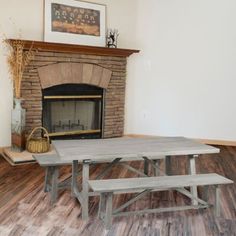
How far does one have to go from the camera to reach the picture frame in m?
4.75

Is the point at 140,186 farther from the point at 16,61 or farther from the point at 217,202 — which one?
the point at 16,61

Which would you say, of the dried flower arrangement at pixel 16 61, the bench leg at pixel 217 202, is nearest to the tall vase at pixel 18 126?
the dried flower arrangement at pixel 16 61

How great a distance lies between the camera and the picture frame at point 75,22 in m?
4.75

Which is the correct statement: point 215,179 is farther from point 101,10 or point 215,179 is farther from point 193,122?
point 101,10

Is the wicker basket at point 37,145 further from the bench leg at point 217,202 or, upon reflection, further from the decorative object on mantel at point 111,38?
the bench leg at point 217,202

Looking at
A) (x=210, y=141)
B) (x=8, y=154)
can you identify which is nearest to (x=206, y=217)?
(x=8, y=154)

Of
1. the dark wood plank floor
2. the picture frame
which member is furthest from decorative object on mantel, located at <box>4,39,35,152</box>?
the dark wood plank floor

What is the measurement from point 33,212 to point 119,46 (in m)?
3.43

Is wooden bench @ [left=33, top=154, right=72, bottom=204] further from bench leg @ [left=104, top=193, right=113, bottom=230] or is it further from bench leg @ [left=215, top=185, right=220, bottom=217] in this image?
bench leg @ [left=215, top=185, right=220, bottom=217]

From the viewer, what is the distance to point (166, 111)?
574 cm

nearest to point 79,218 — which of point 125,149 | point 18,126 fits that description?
point 125,149

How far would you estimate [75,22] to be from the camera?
4961mm

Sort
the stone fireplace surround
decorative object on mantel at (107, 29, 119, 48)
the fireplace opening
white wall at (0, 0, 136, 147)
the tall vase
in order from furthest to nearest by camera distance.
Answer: decorative object on mantel at (107, 29, 119, 48) → the fireplace opening → the stone fireplace surround → white wall at (0, 0, 136, 147) → the tall vase

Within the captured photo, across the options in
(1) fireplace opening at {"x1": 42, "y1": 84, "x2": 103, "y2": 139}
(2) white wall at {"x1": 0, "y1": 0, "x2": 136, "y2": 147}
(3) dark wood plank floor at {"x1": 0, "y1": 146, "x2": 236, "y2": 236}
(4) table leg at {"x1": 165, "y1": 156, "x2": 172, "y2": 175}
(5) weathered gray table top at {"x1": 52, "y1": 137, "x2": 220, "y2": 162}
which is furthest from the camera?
(1) fireplace opening at {"x1": 42, "y1": 84, "x2": 103, "y2": 139}
